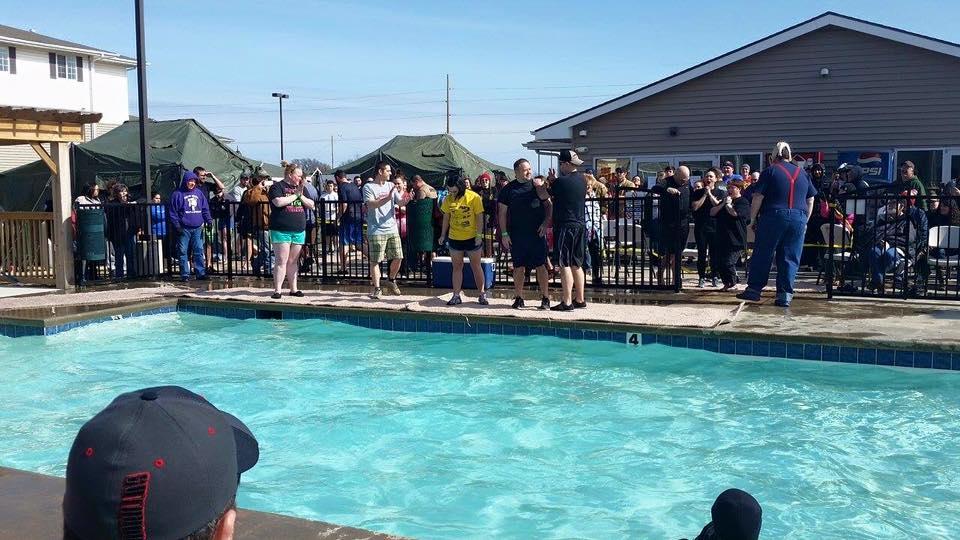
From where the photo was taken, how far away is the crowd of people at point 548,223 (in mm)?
9281

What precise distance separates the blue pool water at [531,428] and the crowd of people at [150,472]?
3.70 metres

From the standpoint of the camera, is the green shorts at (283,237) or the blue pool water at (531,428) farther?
the green shorts at (283,237)

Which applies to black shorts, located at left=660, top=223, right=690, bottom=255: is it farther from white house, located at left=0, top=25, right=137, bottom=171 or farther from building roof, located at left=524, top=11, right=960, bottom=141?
white house, located at left=0, top=25, right=137, bottom=171

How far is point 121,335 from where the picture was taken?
9.87 meters

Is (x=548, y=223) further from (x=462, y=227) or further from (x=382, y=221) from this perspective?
(x=382, y=221)

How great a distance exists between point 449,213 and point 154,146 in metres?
12.4

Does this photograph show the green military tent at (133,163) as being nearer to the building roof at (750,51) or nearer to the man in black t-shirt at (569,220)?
the building roof at (750,51)

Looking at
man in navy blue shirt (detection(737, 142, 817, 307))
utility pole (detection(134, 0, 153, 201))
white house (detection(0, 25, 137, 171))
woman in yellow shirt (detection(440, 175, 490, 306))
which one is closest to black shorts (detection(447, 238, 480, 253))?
woman in yellow shirt (detection(440, 175, 490, 306))

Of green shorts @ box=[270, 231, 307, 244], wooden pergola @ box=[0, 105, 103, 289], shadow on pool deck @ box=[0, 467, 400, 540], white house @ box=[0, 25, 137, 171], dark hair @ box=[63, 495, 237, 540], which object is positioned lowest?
shadow on pool deck @ box=[0, 467, 400, 540]

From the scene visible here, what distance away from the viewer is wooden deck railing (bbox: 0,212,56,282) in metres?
13.0

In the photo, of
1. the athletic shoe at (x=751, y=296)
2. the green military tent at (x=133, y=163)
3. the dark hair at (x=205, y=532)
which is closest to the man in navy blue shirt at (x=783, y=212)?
the athletic shoe at (x=751, y=296)

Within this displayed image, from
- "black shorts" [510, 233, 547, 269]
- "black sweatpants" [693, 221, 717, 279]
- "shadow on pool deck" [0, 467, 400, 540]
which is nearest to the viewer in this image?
"shadow on pool deck" [0, 467, 400, 540]

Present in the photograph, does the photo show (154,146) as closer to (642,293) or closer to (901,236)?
(642,293)

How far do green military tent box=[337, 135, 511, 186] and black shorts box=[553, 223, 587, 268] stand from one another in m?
12.6
